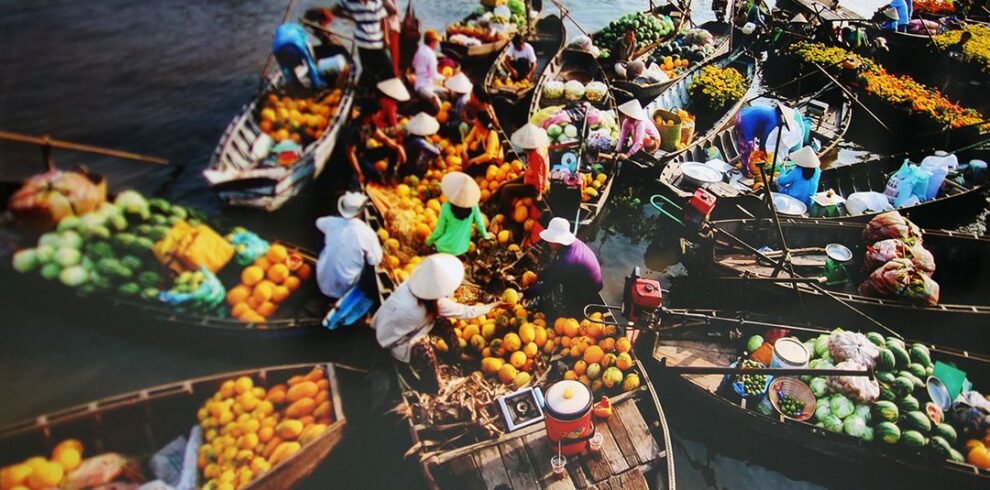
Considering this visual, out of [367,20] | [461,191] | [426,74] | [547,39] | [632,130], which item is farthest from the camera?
[547,39]

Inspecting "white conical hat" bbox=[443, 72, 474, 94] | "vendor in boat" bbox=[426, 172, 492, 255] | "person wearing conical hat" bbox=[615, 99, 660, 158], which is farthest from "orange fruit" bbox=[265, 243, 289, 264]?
"person wearing conical hat" bbox=[615, 99, 660, 158]

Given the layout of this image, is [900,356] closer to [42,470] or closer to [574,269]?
[574,269]

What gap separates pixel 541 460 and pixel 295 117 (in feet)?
23.6

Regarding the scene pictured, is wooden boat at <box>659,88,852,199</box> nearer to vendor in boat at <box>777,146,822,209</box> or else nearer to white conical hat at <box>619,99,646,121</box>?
vendor in boat at <box>777,146,822,209</box>

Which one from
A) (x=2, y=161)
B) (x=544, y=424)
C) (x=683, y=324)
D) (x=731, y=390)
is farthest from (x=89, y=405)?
(x=731, y=390)

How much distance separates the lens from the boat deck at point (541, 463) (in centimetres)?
507

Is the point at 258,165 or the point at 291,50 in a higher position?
the point at 291,50

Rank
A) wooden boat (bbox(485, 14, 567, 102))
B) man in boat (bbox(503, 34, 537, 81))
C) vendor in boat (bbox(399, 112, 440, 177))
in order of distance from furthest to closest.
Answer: wooden boat (bbox(485, 14, 567, 102)) < man in boat (bbox(503, 34, 537, 81)) < vendor in boat (bbox(399, 112, 440, 177))

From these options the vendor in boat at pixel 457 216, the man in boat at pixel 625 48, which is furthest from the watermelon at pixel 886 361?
the man in boat at pixel 625 48

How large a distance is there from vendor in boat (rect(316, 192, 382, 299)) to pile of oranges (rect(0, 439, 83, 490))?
282 cm

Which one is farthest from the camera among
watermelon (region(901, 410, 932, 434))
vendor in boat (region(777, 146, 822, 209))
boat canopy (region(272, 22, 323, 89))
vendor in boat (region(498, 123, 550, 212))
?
vendor in boat (region(777, 146, 822, 209))

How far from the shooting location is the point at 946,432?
5.69m

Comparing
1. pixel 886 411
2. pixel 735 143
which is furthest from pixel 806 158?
pixel 886 411

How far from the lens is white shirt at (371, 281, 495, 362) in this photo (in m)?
5.20
